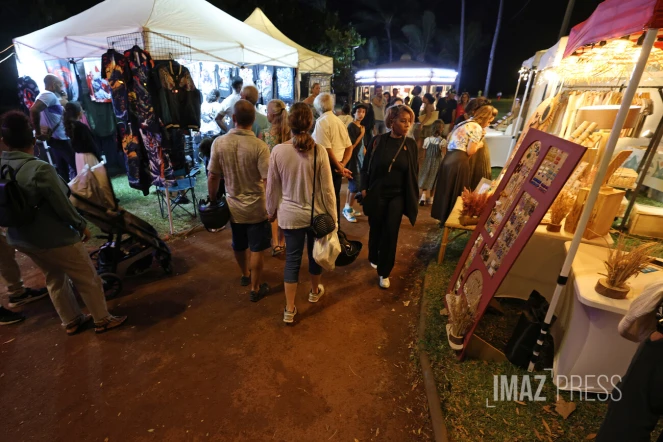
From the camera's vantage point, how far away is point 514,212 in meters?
2.52

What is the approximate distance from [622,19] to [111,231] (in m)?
4.55

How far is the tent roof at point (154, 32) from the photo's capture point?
4539 millimetres

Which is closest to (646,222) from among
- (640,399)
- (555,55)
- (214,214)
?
(555,55)

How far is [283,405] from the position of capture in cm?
245

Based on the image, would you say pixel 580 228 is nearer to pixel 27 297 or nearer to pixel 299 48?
pixel 27 297

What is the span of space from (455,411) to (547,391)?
2.49 ft

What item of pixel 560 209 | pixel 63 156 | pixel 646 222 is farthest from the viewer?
pixel 63 156

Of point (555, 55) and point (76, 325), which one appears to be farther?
point (555, 55)

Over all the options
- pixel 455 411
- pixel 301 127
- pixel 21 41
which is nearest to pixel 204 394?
pixel 455 411

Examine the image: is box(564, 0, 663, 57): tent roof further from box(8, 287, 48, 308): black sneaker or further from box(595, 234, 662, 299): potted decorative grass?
box(8, 287, 48, 308): black sneaker

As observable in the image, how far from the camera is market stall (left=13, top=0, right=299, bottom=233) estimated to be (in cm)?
426

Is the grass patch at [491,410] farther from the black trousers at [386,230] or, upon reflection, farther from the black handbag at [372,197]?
the black handbag at [372,197]

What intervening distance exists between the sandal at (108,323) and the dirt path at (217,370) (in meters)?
0.08

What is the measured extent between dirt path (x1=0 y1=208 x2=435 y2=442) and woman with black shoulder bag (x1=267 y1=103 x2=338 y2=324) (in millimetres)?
797
